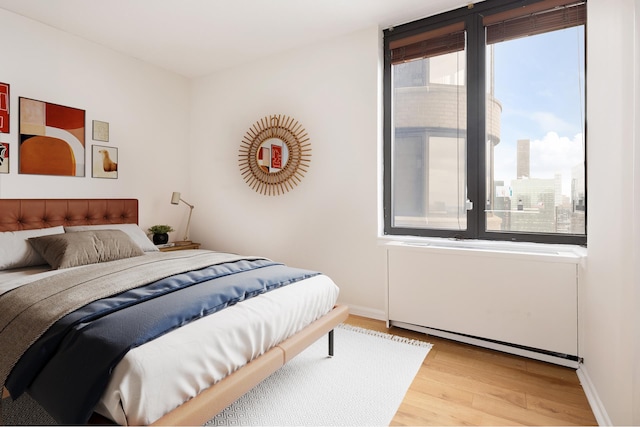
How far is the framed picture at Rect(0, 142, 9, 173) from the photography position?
8.41 ft

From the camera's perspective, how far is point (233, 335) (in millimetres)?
1390

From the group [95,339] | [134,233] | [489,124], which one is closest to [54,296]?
[95,339]

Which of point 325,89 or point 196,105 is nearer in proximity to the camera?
point 325,89

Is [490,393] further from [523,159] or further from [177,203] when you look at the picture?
[177,203]

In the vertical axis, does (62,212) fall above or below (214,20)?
below

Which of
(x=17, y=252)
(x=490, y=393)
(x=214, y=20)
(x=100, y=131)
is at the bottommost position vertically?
(x=490, y=393)

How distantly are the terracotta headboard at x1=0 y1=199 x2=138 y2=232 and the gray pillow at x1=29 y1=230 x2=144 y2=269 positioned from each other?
0.44 m

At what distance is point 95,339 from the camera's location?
1174mm

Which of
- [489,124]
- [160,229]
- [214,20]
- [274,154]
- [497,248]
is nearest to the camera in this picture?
[497,248]

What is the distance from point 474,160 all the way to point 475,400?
1.61 m

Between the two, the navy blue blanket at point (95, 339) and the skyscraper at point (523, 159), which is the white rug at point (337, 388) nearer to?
the navy blue blanket at point (95, 339)

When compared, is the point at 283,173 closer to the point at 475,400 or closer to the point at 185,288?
the point at 185,288

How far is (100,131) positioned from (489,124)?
10.9ft

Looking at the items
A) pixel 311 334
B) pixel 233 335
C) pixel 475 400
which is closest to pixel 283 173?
pixel 311 334
